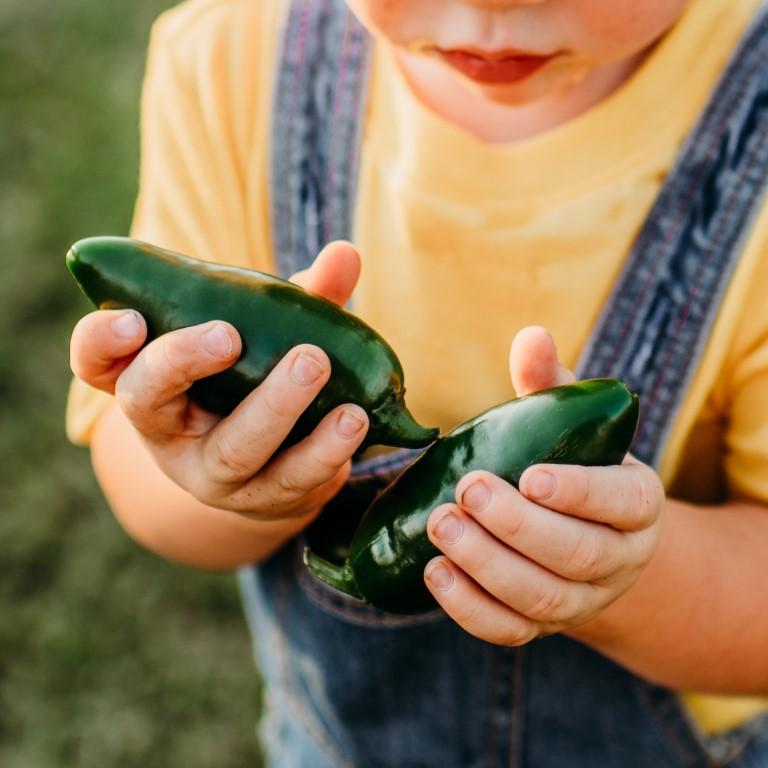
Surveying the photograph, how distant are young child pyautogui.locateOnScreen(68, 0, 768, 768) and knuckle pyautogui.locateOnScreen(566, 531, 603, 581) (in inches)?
0.8

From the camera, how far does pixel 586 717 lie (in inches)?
75.9

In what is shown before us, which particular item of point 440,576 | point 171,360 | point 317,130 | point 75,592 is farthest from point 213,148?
point 75,592

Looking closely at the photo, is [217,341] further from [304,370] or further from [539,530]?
[539,530]

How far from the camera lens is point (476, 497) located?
121 cm

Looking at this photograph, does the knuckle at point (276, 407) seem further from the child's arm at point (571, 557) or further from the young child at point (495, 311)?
the child's arm at point (571, 557)

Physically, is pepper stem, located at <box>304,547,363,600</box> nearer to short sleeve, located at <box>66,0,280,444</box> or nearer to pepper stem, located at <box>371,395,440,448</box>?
pepper stem, located at <box>371,395,440,448</box>

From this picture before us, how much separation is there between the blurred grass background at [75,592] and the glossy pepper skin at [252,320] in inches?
65.0

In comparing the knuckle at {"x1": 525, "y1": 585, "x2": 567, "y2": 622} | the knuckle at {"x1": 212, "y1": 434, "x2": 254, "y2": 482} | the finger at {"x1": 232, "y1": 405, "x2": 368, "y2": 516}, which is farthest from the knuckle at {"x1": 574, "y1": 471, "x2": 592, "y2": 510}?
the knuckle at {"x1": 212, "y1": 434, "x2": 254, "y2": 482}

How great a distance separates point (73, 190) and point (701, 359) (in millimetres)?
2736

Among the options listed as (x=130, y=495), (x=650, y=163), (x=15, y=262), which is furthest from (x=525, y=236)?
(x=15, y=262)

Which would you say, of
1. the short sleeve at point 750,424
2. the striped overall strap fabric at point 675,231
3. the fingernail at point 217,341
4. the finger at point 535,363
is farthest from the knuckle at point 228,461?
the short sleeve at point 750,424

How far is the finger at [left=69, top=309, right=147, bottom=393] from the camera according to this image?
128 cm

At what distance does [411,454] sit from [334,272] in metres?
0.43

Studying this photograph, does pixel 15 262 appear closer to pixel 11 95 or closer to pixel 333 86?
pixel 11 95
